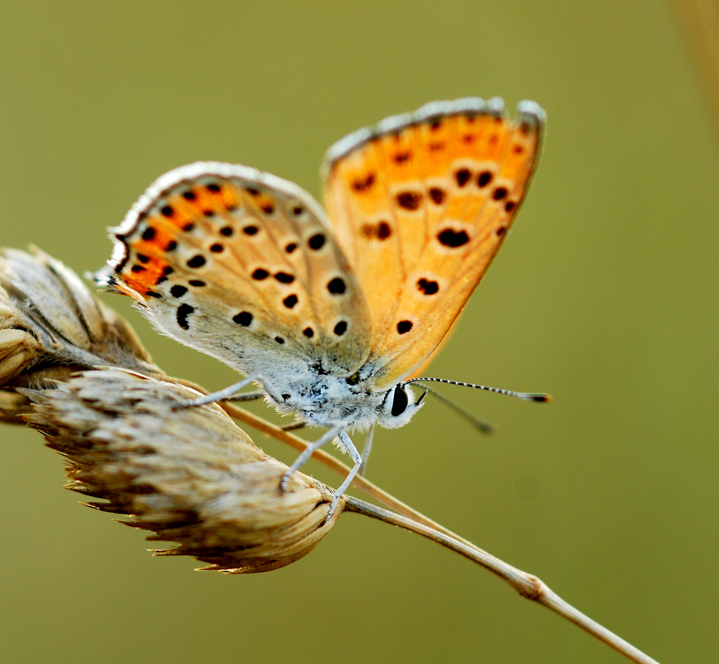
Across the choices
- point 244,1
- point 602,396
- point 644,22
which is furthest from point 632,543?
point 244,1

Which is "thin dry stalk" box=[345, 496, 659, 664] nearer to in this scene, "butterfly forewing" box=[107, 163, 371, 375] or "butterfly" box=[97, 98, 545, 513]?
"butterfly" box=[97, 98, 545, 513]

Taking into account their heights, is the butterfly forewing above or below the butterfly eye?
above

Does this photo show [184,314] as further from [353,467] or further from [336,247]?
[353,467]

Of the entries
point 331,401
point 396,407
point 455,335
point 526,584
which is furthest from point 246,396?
point 455,335

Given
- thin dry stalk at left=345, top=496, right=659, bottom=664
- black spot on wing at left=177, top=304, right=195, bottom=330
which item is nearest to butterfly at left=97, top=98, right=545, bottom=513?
black spot on wing at left=177, top=304, right=195, bottom=330

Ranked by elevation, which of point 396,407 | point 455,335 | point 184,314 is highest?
point 184,314

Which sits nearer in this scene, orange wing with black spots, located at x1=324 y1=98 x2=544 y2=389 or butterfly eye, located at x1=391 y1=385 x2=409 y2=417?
orange wing with black spots, located at x1=324 y1=98 x2=544 y2=389
